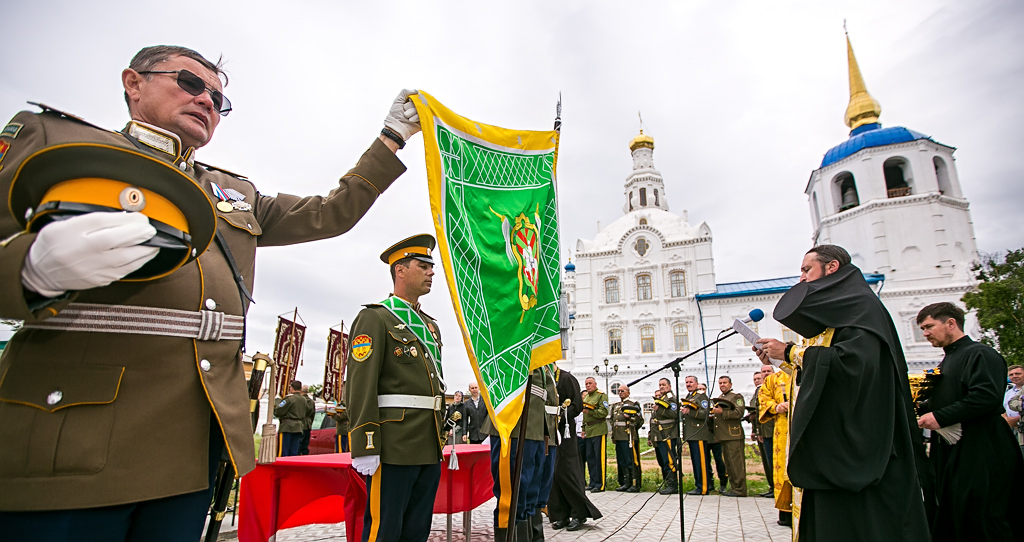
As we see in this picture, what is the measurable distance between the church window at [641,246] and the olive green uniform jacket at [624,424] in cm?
2849

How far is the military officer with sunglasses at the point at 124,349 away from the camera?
1045 millimetres

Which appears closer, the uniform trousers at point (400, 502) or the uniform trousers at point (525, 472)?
the uniform trousers at point (400, 502)

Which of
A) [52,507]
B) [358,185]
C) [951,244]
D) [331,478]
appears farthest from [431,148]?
[951,244]

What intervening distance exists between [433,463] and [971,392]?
4013 mm

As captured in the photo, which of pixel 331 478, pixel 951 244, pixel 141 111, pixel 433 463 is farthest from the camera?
pixel 951 244

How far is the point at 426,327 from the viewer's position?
3.72m

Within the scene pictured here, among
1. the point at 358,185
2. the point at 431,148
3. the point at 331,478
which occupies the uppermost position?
the point at 431,148

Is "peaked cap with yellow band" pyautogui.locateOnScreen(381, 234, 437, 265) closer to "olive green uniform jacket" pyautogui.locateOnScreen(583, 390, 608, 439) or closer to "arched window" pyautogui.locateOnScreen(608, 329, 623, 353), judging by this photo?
"olive green uniform jacket" pyautogui.locateOnScreen(583, 390, 608, 439)

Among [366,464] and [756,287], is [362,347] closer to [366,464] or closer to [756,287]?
[366,464]

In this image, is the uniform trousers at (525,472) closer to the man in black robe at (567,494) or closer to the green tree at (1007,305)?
the man in black robe at (567,494)

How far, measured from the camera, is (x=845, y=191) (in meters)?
36.8

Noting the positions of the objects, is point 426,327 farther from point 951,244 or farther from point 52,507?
point 951,244

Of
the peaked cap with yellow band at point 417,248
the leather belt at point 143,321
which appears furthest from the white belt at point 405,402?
the leather belt at point 143,321

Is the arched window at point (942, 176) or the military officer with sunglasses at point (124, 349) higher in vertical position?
the arched window at point (942, 176)
